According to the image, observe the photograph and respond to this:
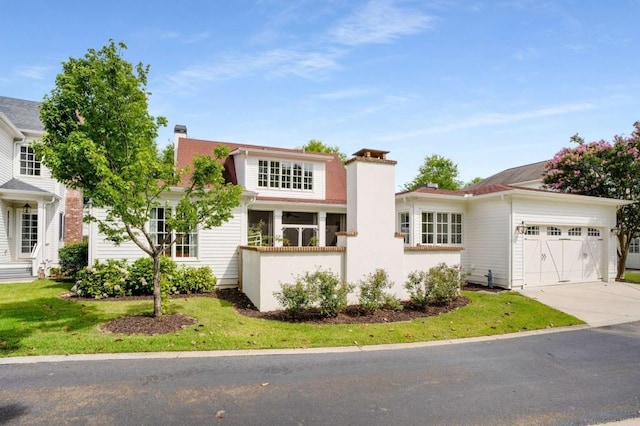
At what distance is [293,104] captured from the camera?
1463cm

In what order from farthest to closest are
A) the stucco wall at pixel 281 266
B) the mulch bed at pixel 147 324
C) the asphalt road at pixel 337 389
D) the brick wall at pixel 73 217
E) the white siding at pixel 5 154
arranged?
the brick wall at pixel 73 217
the white siding at pixel 5 154
the stucco wall at pixel 281 266
the mulch bed at pixel 147 324
the asphalt road at pixel 337 389

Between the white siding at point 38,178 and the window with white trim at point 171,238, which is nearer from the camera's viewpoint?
the window with white trim at point 171,238

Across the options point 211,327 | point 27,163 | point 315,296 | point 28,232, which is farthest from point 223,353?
point 27,163

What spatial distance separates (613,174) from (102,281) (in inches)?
914

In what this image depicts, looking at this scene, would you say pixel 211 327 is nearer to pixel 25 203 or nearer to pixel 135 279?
pixel 135 279

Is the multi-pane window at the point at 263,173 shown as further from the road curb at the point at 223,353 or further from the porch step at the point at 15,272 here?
the road curb at the point at 223,353

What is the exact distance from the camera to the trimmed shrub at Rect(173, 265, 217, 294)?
1234cm

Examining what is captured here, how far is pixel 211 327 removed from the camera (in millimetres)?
8094

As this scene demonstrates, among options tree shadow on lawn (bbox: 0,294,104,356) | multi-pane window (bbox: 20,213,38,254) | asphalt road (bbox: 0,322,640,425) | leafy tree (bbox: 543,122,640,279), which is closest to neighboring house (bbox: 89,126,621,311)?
leafy tree (bbox: 543,122,640,279)

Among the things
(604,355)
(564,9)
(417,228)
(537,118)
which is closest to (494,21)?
(564,9)

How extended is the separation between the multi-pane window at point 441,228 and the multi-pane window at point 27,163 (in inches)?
758

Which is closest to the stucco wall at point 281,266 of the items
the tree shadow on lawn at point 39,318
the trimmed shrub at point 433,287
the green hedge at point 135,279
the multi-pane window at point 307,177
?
the trimmed shrub at point 433,287

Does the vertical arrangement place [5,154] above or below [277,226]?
above

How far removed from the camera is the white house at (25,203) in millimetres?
15164
